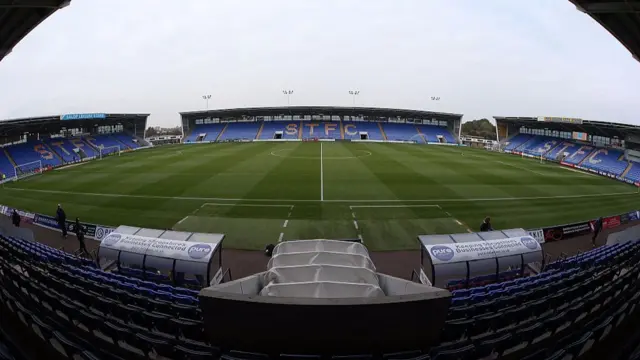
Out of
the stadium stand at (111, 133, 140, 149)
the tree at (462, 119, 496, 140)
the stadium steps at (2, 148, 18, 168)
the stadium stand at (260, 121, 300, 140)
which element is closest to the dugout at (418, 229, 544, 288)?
the stadium steps at (2, 148, 18, 168)

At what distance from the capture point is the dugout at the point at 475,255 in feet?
30.6

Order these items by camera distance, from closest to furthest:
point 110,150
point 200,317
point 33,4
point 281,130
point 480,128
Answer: point 200,317 → point 33,4 → point 110,150 → point 281,130 → point 480,128

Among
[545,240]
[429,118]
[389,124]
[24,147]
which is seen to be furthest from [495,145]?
[24,147]

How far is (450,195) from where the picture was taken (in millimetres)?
23453

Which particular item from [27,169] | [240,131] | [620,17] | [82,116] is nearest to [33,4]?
[620,17]

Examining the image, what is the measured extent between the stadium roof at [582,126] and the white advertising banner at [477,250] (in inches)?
1791

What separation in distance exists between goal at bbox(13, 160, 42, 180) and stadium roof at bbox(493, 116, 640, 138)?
242ft

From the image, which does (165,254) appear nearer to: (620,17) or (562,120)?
(620,17)

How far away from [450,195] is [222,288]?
2120cm

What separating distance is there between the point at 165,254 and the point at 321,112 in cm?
7058

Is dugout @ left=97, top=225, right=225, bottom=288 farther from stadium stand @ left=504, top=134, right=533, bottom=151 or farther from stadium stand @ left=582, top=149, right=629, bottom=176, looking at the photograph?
stadium stand @ left=504, top=134, right=533, bottom=151

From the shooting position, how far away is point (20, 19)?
24.8 ft

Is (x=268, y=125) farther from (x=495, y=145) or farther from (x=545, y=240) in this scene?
(x=545, y=240)

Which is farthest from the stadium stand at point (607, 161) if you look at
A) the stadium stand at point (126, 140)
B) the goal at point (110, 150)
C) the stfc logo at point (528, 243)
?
the stadium stand at point (126, 140)
